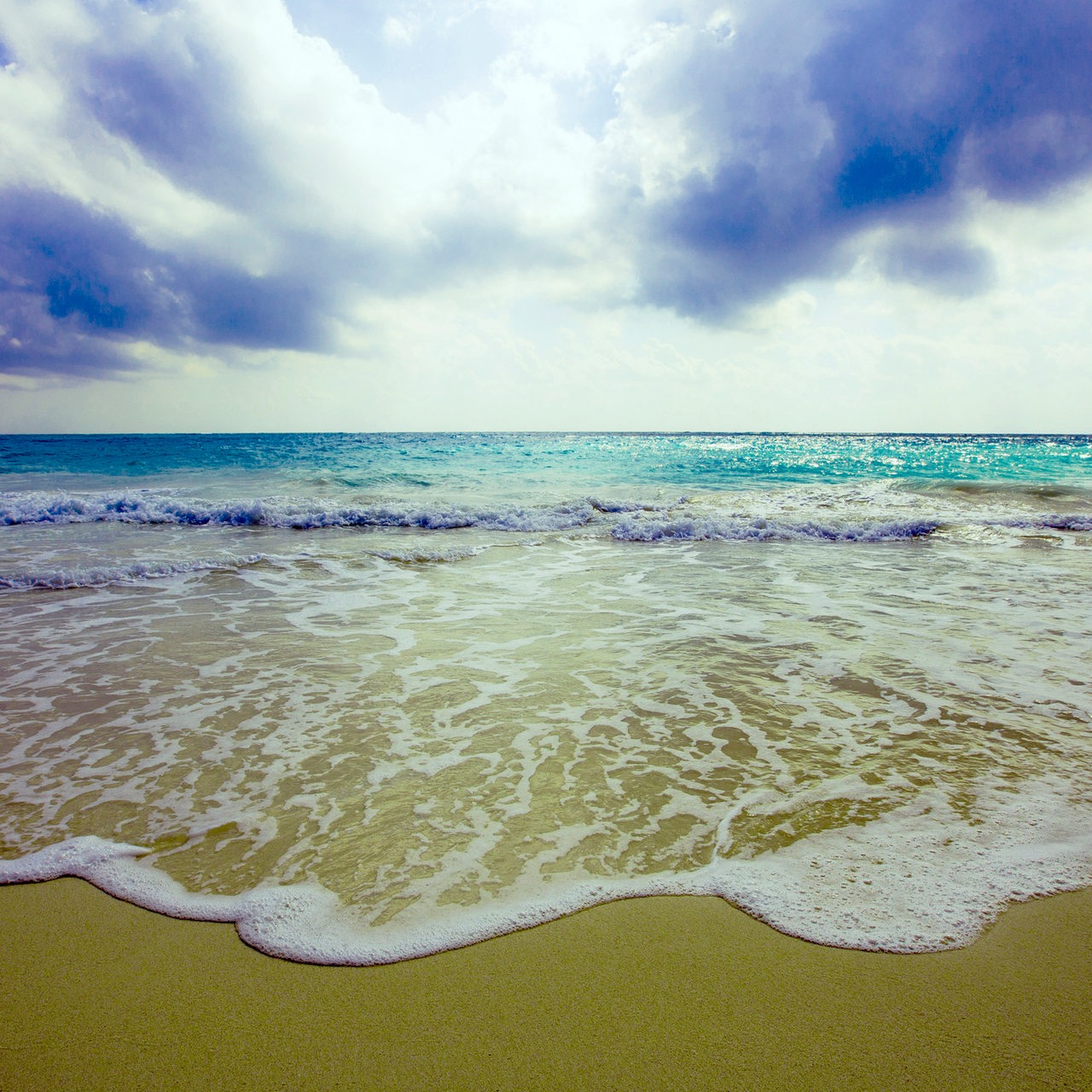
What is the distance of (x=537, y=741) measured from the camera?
13.5 feet

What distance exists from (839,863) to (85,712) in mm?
5238

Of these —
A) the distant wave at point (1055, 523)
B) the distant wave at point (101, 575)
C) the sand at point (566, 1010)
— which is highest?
the distant wave at point (1055, 523)

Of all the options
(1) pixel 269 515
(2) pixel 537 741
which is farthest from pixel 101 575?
(2) pixel 537 741

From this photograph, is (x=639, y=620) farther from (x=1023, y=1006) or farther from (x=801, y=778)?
(x=1023, y=1006)

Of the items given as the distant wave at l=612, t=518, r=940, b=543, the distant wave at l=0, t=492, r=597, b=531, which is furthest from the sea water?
the distant wave at l=0, t=492, r=597, b=531

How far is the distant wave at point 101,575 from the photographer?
28.8ft

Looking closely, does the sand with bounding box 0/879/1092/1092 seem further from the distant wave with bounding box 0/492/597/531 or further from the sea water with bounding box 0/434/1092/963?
the distant wave with bounding box 0/492/597/531

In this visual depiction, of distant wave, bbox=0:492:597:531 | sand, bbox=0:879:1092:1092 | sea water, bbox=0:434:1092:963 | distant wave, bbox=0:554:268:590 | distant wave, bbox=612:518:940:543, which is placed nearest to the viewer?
sand, bbox=0:879:1092:1092

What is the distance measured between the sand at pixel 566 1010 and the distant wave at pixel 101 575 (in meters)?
7.90

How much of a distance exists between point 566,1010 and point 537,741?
6.68 ft

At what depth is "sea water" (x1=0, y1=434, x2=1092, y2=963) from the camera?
2.71 metres

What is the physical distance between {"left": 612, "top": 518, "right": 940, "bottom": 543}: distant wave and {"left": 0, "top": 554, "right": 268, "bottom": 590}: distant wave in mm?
8695

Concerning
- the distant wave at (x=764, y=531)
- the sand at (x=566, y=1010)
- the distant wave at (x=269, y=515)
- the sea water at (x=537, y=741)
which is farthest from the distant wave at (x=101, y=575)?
the distant wave at (x=764, y=531)

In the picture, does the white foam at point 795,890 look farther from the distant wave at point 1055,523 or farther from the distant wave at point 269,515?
the distant wave at point 1055,523
